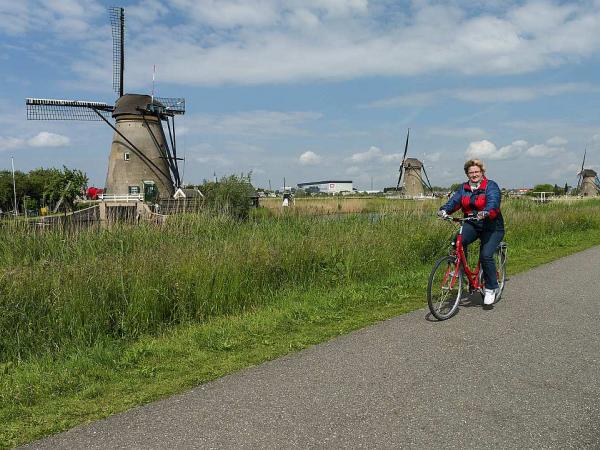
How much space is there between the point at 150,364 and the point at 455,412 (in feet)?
9.36

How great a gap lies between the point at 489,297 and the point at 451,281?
2.51 ft

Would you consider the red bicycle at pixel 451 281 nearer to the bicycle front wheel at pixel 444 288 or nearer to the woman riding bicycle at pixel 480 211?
the bicycle front wheel at pixel 444 288

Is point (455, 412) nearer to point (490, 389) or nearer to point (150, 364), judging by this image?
point (490, 389)

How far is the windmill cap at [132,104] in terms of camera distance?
3994 cm

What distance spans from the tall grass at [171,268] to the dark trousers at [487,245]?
2.67 m

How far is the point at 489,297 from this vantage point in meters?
6.81

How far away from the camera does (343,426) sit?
3.41m

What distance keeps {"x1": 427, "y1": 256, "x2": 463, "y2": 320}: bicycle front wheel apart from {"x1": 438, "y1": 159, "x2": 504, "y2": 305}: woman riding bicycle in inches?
20.4

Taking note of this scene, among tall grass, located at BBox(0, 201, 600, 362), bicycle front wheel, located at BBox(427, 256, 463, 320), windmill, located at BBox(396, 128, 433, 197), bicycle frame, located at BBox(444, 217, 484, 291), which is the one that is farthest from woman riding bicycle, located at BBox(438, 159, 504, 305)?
windmill, located at BBox(396, 128, 433, 197)

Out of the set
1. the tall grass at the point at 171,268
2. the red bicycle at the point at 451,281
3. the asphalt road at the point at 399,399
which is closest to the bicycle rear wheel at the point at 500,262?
the red bicycle at the point at 451,281

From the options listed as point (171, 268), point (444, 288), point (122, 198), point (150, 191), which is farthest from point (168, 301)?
point (150, 191)

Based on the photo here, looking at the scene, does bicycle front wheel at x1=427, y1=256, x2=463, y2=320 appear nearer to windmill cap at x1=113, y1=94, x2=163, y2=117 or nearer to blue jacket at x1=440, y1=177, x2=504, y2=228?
blue jacket at x1=440, y1=177, x2=504, y2=228

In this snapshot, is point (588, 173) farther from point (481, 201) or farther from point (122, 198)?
point (481, 201)

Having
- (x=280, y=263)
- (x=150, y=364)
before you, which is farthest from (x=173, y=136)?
(x=150, y=364)
